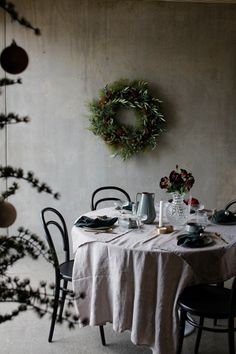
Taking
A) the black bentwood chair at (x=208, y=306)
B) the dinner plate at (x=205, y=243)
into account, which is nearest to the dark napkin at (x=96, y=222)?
the dinner plate at (x=205, y=243)

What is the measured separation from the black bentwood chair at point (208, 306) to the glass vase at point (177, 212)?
0.53m

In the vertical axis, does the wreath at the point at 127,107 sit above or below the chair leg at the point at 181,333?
above

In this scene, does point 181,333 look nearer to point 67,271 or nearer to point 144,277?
point 144,277

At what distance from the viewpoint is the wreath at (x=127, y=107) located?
163 inches

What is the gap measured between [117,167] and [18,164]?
42.4 inches

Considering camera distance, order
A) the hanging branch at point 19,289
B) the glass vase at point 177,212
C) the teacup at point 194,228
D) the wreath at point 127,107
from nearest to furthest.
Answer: the hanging branch at point 19,289, the teacup at point 194,228, the glass vase at point 177,212, the wreath at point 127,107

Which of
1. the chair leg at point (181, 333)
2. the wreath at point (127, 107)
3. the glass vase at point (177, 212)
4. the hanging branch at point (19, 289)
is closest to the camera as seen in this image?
the hanging branch at point (19, 289)

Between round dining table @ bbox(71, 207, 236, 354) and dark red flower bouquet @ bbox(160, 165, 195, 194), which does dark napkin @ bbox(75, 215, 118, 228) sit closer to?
round dining table @ bbox(71, 207, 236, 354)

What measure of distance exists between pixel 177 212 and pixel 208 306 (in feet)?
2.51

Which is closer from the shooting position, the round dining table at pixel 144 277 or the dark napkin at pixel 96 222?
the round dining table at pixel 144 277

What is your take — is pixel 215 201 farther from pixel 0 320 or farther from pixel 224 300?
pixel 0 320

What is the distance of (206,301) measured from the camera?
2.23 m

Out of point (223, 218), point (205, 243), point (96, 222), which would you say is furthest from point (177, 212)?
point (96, 222)

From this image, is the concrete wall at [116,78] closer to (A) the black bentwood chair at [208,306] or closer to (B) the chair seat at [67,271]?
(B) the chair seat at [67,271]
